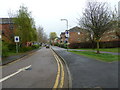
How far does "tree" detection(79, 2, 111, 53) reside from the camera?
1630cm

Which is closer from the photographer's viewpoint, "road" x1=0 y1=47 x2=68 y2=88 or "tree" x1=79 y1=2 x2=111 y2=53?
"road" x1=0 y1=47 x2=68 y2=88

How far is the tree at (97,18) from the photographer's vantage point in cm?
1630

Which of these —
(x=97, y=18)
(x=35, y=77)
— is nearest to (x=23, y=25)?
(x=97, y=18)

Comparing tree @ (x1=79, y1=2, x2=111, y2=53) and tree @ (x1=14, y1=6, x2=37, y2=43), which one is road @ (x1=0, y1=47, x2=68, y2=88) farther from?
tree @ (x1=14, y1=6, x2=37, y2=43)

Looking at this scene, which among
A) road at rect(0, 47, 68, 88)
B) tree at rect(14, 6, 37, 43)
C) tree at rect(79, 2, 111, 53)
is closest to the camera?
road at rect(0, 47, 68, 88)

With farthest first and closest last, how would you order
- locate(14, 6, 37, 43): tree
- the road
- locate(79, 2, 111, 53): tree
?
locate(14, 6, 37, 43): tree < locate(79, 2, 111, 53): tree < the road

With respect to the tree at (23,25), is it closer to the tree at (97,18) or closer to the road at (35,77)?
the tree at (97,18)

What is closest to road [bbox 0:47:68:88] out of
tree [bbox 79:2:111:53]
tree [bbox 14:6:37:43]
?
tree [bbox 79:2:111:53]

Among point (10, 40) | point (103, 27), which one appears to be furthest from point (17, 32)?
point (103, 27)

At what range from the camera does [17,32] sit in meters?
24.9

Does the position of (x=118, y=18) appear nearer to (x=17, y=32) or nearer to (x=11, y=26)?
(x=17, y=32)

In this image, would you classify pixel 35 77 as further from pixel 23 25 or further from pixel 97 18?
pixel 23 25

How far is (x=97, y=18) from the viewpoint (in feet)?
54.9

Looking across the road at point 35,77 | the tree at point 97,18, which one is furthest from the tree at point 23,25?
the road at point 35,77
